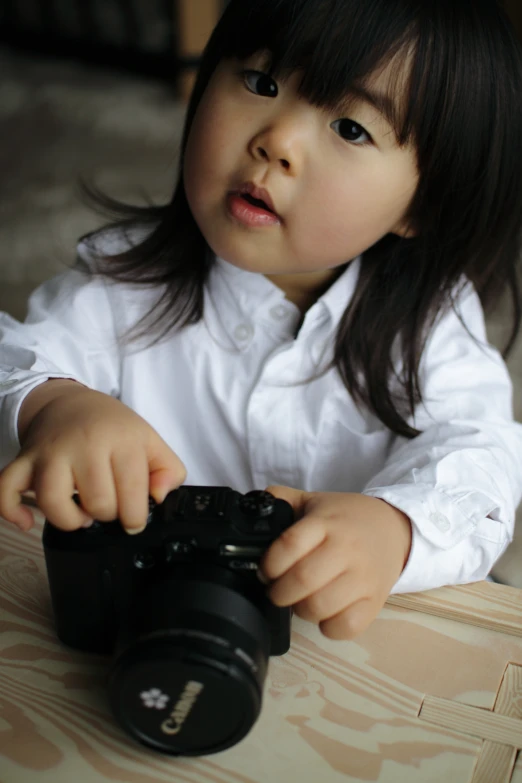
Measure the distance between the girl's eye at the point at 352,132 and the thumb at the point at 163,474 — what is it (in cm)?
27

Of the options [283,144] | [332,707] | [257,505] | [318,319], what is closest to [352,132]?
[283,144]

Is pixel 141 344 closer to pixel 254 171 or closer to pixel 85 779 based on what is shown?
pixel 254 171

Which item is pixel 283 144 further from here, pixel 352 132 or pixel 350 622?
pixel 350 622

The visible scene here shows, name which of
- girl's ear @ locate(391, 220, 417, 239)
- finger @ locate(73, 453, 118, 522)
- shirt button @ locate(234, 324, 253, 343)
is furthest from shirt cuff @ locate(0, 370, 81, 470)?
girl's ear @ locate(391, 220, 417, 239)

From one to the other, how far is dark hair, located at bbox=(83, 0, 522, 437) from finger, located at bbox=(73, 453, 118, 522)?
0.31 m

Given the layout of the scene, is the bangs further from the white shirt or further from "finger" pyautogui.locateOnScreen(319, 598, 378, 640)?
"finger" pyautogui.locateOnScreen(319, 598, 378, 640)

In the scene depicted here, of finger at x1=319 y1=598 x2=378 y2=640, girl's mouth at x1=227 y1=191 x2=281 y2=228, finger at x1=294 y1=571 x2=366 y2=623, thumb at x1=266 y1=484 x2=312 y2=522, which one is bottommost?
finger at x1=319 y1=598 x2=378 y2=640

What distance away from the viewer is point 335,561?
520 mm

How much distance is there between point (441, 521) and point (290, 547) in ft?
0.52

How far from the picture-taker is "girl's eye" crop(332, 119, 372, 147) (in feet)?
2.07

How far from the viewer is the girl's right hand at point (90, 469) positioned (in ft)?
1.64

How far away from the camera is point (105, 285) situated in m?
0.80

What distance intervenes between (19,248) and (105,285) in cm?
83

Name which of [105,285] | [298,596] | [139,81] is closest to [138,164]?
[139,81]
